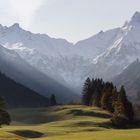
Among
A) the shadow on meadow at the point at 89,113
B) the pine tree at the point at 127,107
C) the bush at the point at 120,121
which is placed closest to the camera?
the bush at the point at 120,121

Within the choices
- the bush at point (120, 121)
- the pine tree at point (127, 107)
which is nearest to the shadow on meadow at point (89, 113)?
the pine tree at point (127, 107)

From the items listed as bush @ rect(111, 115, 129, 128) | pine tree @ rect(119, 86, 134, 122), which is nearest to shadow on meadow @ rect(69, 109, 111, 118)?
pine tree @ rect(119, 86, 134, 122)

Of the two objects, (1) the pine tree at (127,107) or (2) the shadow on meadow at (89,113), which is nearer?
(1) the pine tree at (127,107)

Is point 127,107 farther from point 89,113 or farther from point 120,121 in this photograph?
point 120,121

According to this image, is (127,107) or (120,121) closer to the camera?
(120,121)

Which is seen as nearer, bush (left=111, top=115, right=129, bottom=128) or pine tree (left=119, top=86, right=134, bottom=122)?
→ bush (left=111, top=115, right=129, bottom=128)

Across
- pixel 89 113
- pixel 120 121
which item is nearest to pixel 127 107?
pixel 89 113

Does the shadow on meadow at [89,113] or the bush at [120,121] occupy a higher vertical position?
the shadow on meadow at [89,113]

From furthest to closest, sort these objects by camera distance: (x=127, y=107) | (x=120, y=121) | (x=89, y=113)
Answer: (x=89, y=113), (x=127, y=107), (x=120, y=121)

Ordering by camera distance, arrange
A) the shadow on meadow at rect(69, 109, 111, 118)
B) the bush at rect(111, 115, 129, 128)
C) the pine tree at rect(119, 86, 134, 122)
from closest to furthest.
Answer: the bush at rect(111, 115, 129, 128), the pine tree at rect(119, 86, 134, 122), the shadow on meadow at rect(69, 109, 111, 118)

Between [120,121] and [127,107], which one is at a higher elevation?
[127,107]

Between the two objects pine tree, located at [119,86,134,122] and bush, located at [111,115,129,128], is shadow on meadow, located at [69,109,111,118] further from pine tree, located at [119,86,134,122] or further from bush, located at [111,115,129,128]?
bush, located at [111,115,129,128]

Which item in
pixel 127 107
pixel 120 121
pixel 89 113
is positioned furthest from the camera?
pixel 89 113

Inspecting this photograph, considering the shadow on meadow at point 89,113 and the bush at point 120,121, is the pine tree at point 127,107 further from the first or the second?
the shadow on meadow at point 89,113
